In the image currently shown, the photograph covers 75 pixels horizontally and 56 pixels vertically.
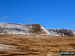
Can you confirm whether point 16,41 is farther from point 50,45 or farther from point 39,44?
point 50,45

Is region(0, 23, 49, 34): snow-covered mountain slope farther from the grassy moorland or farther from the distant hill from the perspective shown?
the grassy moorland

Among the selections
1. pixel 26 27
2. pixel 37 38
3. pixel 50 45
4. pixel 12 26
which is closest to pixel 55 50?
pixel 50 45

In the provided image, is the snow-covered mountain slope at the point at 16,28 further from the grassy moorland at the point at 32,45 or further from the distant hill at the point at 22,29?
the grassy moorland at the point at 32,45

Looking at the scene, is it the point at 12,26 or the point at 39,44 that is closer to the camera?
the point at 39,44

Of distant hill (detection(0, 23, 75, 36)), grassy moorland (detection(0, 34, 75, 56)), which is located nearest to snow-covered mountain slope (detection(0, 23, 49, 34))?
distant hill (detection(0, 23, 75, 36))

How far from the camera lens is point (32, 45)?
1.50 metres

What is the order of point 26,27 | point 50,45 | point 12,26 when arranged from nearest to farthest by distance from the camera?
1. point 50,45
2. point 26,27
3. point 12,26

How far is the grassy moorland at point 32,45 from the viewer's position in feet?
4.77

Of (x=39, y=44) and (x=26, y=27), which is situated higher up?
(x=26, y=27)

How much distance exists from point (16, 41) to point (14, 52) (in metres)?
0.11

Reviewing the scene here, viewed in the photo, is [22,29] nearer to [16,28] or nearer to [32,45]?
[16,28]

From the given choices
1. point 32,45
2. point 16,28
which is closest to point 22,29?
point 16,28

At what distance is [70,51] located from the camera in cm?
158

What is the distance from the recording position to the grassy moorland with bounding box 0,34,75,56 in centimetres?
145
